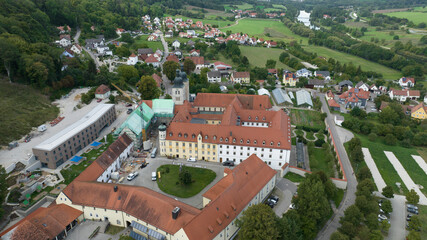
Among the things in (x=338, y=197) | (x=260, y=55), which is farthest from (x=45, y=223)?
→ (x=260, y=55)

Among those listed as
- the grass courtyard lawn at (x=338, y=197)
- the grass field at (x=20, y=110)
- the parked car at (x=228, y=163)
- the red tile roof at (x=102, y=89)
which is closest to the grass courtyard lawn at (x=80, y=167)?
the grass field at (x=20, y=110)

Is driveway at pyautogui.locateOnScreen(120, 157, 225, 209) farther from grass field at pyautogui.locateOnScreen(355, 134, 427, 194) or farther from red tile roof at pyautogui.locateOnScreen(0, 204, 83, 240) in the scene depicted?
grass field at pyautogui.locateOnScreen(355, 134, 427, 194)

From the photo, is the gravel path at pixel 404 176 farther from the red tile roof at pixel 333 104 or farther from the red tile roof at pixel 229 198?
the red tile roof at pixel 229 198

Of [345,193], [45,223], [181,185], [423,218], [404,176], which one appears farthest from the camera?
[404,176]

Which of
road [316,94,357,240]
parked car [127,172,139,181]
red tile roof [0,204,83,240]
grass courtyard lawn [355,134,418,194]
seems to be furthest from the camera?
grass courtyard lawn [355,134,418,194]

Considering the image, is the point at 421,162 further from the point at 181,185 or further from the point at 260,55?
the point at 260,55

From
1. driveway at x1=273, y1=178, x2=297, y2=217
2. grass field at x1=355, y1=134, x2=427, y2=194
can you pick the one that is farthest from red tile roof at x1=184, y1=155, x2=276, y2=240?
grass field at x1=355, y1=134, x2=427, y2=194
